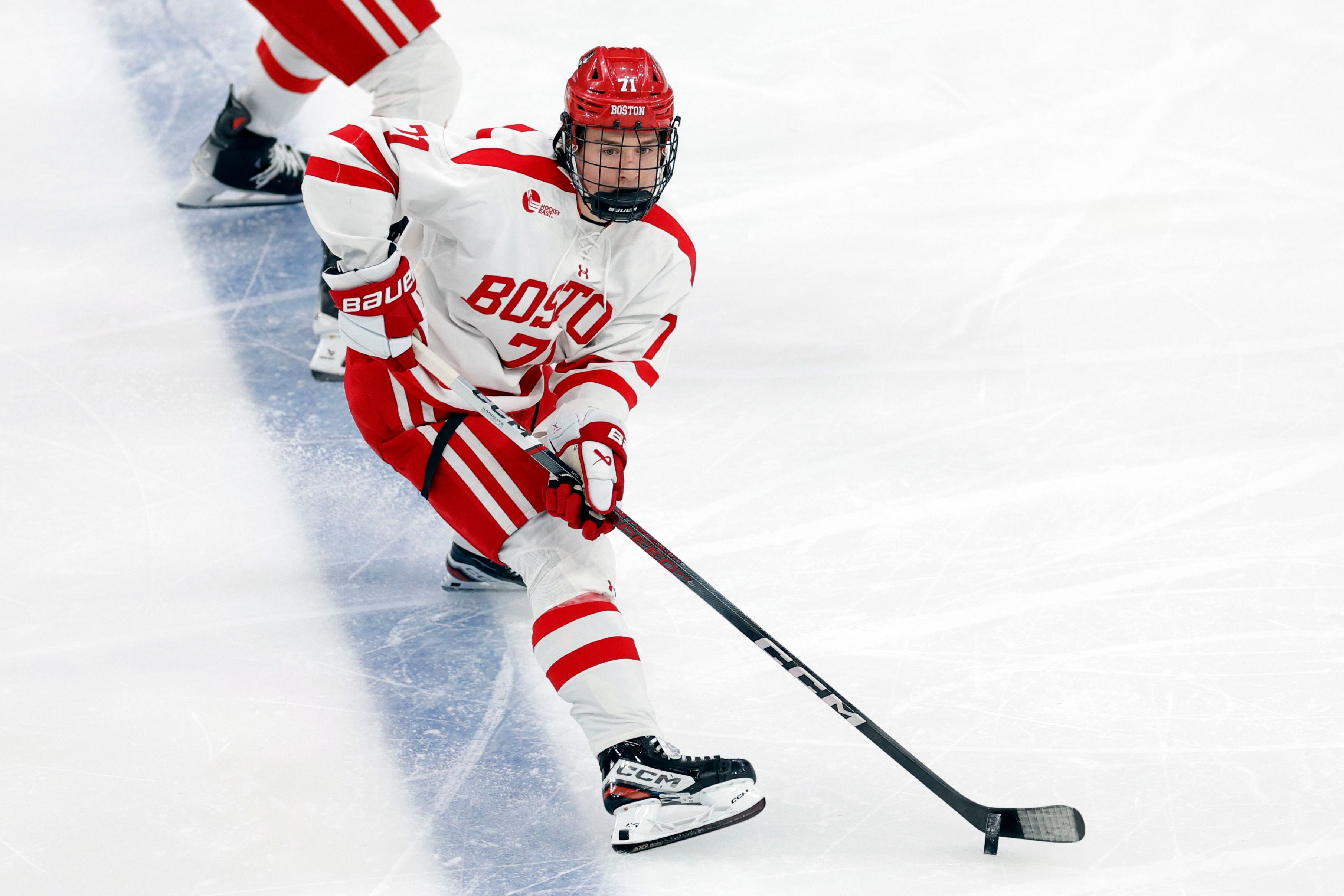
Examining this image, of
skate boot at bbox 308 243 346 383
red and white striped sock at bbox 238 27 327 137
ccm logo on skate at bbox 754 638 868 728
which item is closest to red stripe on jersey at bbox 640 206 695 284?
ccm logo on skate at bbox 754 638 868 728

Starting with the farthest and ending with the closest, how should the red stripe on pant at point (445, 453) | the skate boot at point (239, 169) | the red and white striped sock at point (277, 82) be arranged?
1. the skate boot at point (239, 169)
2. the red and white striped sock at point (277, 82)
3. the red stripe on pant at point (445, 453)

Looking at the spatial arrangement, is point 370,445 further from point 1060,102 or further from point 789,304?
point 1060,102

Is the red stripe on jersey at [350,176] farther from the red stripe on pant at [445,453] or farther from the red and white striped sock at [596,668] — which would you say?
the red and white striped sock at [596,668]

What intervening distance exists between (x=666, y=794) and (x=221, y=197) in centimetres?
231

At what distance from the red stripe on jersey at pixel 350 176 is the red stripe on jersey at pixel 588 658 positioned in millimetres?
731

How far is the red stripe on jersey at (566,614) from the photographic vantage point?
6.91ft

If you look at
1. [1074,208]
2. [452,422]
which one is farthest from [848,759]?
[1074,208]

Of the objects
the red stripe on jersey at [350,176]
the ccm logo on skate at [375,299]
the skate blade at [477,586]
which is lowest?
the skate blade at [477,586]

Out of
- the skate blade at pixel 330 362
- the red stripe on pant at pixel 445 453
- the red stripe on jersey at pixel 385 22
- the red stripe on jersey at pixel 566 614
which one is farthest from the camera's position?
the skate blade at pixel 330 362

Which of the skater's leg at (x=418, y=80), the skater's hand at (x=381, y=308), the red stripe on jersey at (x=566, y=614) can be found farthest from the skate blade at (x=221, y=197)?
the red stripe on jersey at (x=566, y=614)

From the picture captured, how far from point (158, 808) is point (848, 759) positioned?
1.01 metres

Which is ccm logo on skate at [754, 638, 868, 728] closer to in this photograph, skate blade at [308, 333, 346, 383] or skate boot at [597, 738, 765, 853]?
skate boot at [597, 738, 765, 853]

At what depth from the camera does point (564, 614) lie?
211 cm

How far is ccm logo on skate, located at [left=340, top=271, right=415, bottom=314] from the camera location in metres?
2.16
